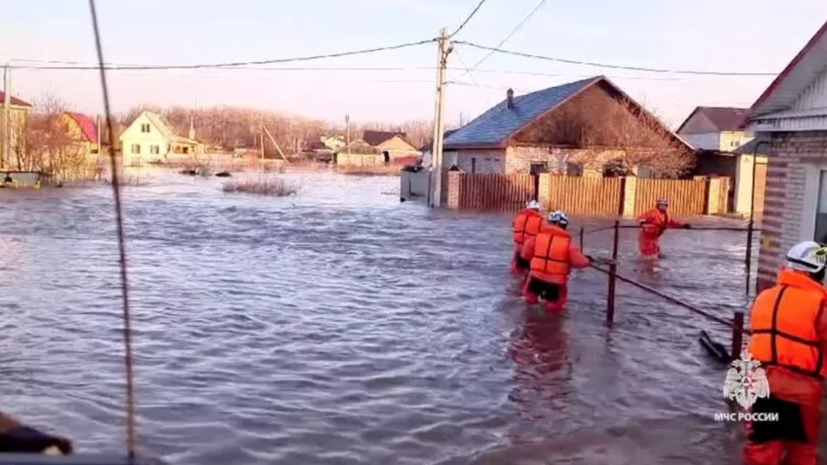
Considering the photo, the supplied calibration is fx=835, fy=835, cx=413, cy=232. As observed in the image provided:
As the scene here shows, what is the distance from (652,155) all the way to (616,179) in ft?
7.98

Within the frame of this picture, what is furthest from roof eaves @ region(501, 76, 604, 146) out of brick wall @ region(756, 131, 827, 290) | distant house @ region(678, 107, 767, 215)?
brick wall @ region(756, 131, 827, 290)

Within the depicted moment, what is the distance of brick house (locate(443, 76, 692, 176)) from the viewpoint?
34.6 meters

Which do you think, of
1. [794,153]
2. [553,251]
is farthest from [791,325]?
[794,153]

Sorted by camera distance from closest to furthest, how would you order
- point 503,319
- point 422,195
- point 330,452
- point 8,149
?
point 330,452 < point 503,319 < point 422,195 < point 8,149

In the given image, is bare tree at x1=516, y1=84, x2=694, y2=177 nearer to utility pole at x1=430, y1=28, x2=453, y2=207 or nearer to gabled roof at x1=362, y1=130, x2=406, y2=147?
utility pole at x1=430, y1=28, x2=453, y2=207

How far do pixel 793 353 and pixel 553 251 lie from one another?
5342mm

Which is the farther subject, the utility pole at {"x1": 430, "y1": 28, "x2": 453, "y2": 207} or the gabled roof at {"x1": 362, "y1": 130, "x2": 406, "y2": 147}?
the gabled roof at {"x1": 362, "y1": 130, "x2": 406, "y2": 147}

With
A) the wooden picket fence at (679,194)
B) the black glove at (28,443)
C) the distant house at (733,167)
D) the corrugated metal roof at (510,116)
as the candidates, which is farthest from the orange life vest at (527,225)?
the wooden picket fence at (679,194)

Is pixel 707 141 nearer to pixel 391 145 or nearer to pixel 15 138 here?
pixel 15 138

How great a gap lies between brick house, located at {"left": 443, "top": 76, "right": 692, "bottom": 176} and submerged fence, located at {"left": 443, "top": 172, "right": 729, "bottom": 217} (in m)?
1.87

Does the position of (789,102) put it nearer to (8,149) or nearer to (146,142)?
(8,149)

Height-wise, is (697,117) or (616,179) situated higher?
(697,117)

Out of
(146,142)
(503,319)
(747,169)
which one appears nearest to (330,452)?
(503,319)

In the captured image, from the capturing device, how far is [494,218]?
28.9 meters
